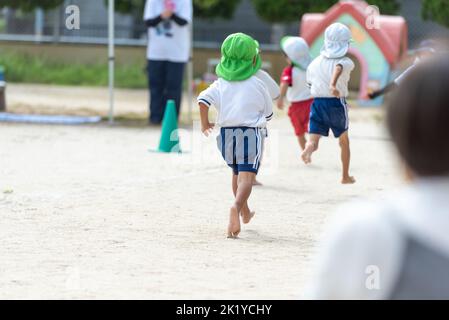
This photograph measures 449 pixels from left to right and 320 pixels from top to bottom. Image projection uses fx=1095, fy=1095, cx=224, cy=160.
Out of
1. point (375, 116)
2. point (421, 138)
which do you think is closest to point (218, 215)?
point (421, 138)

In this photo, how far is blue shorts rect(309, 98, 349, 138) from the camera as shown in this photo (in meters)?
9.66

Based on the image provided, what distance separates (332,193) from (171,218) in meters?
2.06

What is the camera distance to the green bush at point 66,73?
22375 mm

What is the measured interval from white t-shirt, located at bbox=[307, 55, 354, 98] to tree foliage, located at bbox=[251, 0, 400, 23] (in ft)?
44.4

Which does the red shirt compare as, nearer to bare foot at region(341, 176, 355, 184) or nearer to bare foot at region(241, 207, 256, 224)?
bare foot at region(341, 176, 355, 184)

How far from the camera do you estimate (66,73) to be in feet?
74.8

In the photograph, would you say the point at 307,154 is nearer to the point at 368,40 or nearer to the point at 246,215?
the point at 246,215

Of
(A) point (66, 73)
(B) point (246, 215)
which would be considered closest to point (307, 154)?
(B) point (246, 215)

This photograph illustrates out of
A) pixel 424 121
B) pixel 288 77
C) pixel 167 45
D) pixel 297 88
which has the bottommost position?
pixel 167 45

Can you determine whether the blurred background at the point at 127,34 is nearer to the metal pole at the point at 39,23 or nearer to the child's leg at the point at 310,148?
the metal pole at the point at 39,23

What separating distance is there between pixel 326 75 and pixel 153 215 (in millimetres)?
2364

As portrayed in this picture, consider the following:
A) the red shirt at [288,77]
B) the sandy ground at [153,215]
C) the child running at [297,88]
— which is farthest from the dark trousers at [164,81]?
the red shirt at [288,77]

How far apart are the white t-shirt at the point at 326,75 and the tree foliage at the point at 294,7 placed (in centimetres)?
1352

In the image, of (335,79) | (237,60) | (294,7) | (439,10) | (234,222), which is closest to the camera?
(234,222)
